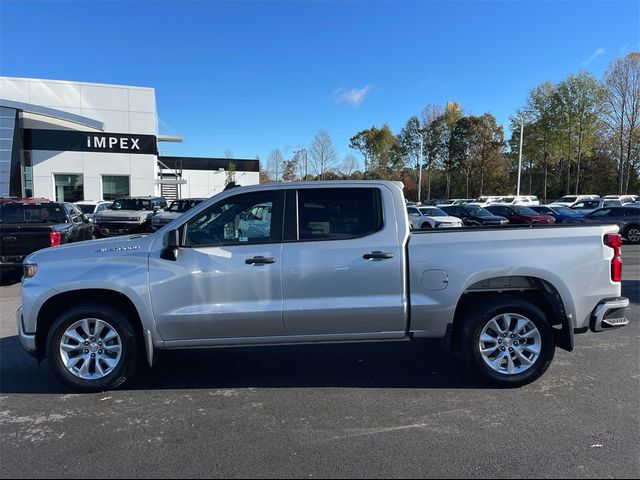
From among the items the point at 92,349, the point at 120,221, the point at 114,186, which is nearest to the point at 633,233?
the point at 120,221

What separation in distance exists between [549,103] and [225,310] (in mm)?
50719

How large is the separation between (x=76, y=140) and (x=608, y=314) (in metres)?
33.7

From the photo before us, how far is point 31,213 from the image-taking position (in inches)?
421

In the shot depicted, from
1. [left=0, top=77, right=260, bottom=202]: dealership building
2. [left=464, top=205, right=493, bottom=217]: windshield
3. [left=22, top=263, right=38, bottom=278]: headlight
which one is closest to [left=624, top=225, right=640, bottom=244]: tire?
[left=464, top=205, right=493, bottom=217]: windshield

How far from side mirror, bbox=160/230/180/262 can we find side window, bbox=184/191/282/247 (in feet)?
0.31

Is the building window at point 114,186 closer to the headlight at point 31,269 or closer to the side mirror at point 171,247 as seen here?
the headlight at point 31,269

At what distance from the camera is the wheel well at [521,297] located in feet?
14.7

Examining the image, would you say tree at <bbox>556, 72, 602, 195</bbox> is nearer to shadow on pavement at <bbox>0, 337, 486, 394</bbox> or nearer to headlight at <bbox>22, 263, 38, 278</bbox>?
shadow on pavement at <bbox>0, 337, 486, 394</bbox>

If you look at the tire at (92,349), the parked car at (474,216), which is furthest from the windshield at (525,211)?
the tire at (92,349)

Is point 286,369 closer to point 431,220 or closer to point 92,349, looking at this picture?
point 92,349

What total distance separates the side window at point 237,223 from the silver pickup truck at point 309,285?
10mm

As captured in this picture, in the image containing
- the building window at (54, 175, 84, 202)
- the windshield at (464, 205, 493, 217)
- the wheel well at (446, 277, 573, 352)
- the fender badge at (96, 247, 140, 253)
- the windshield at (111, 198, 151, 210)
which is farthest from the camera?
the building window at (54, 175, 84, 202)

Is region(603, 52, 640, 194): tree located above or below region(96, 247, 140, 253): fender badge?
above

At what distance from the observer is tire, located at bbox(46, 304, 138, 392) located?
14.2ft
